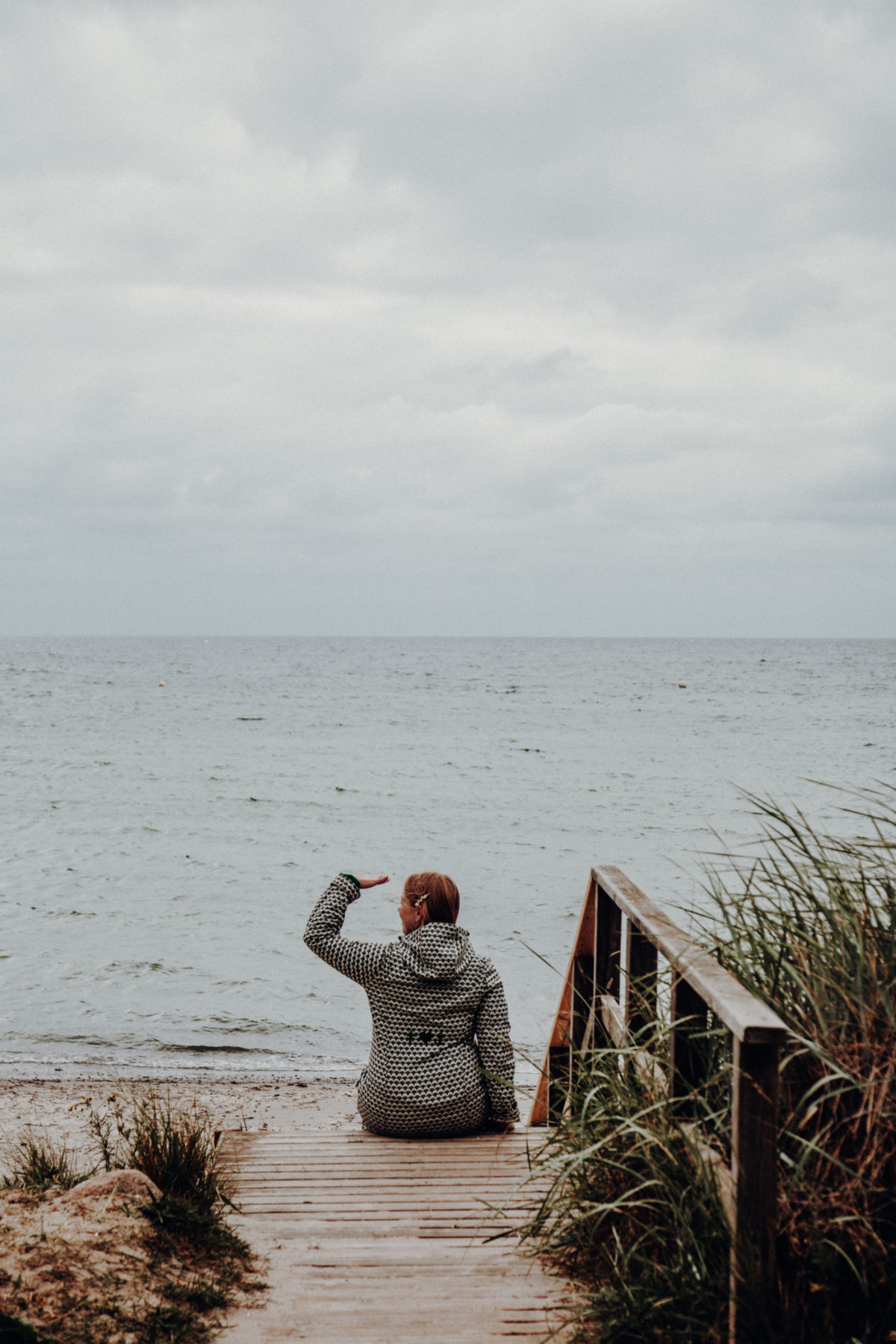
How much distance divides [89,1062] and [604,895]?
4.89 metres

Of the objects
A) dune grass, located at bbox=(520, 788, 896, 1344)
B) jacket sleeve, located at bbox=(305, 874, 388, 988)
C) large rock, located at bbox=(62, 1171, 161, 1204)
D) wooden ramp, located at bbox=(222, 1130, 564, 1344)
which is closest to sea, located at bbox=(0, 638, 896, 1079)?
dune grass, located at bbox=(520, 788, 896, 1344)

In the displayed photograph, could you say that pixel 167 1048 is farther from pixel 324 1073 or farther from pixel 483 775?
pixel 483 775

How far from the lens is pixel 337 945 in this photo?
4.09 meters

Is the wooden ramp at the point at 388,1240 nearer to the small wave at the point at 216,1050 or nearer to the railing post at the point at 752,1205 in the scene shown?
the railing post at the point at 752,1205

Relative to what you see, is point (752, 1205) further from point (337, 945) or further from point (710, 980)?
point (337, 945)

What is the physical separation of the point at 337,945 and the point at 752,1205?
7.62 feet

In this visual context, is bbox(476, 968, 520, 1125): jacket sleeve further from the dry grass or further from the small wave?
the small wave

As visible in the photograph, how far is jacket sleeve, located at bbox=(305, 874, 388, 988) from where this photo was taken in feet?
13.1

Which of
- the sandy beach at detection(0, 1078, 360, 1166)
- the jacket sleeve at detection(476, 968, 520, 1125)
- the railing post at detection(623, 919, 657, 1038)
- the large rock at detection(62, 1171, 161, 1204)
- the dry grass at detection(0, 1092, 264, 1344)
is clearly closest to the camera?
the dry grass at detection(0, 1092, 264, 1344)

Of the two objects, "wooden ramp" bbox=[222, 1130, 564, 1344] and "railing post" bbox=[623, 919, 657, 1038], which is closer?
"wooden ramp" bbox=[222, 1130, 564, 1344]

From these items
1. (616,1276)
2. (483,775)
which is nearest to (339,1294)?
(616,1276)

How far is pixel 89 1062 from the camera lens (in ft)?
24.0

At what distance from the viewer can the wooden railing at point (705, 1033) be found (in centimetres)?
197

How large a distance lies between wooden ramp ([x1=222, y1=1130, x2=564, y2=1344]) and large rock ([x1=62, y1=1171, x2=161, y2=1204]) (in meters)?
0.32
